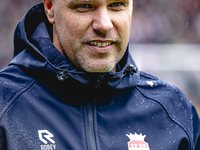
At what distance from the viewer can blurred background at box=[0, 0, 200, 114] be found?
663 cm

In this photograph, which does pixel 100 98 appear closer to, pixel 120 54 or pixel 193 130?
pixel 120 54

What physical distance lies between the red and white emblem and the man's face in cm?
36

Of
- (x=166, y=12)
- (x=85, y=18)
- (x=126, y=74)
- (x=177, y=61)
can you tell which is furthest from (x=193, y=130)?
(x=166, y=12)

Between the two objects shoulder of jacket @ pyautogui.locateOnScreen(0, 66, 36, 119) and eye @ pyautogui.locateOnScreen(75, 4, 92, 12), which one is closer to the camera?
shoulder of jacket @ pyautogui.locateOnScreen(0, 66, 36, 119)

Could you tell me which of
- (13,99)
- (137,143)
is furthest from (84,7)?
(137,143)

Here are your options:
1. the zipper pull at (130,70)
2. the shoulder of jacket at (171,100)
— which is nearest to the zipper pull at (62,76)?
the zipper pull at (130,70)

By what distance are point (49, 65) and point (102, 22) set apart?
320mm

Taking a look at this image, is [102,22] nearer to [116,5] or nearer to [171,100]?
[116,5]

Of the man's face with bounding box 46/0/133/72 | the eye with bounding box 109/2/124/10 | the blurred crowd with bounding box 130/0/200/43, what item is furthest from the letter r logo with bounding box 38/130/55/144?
the blurred crowd with bounding box 130/0/200/43

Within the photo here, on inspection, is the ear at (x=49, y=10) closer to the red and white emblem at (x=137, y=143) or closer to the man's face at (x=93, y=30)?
the man's face at (x=93, y=30)

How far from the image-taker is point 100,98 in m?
1.65

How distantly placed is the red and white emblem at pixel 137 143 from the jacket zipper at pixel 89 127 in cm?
20

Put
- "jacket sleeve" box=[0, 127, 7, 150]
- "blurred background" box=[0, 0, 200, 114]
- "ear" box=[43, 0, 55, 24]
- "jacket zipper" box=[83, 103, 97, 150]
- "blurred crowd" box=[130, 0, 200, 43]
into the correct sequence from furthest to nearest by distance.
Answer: "blurred crowd" box=[130, 0, 200, 43]
"blurred background" box=[0, 0, 200, 114]
"ear" box=[43, 0, 55, 24]
"jacket zipper" box=[83, 103, 97, 150]
"jacket sleeve" box=[0, 127, 7, 150]

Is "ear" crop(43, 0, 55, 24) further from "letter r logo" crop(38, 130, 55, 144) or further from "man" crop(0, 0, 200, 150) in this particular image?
"letter r logo" crop(38, 130, 55, 144)
